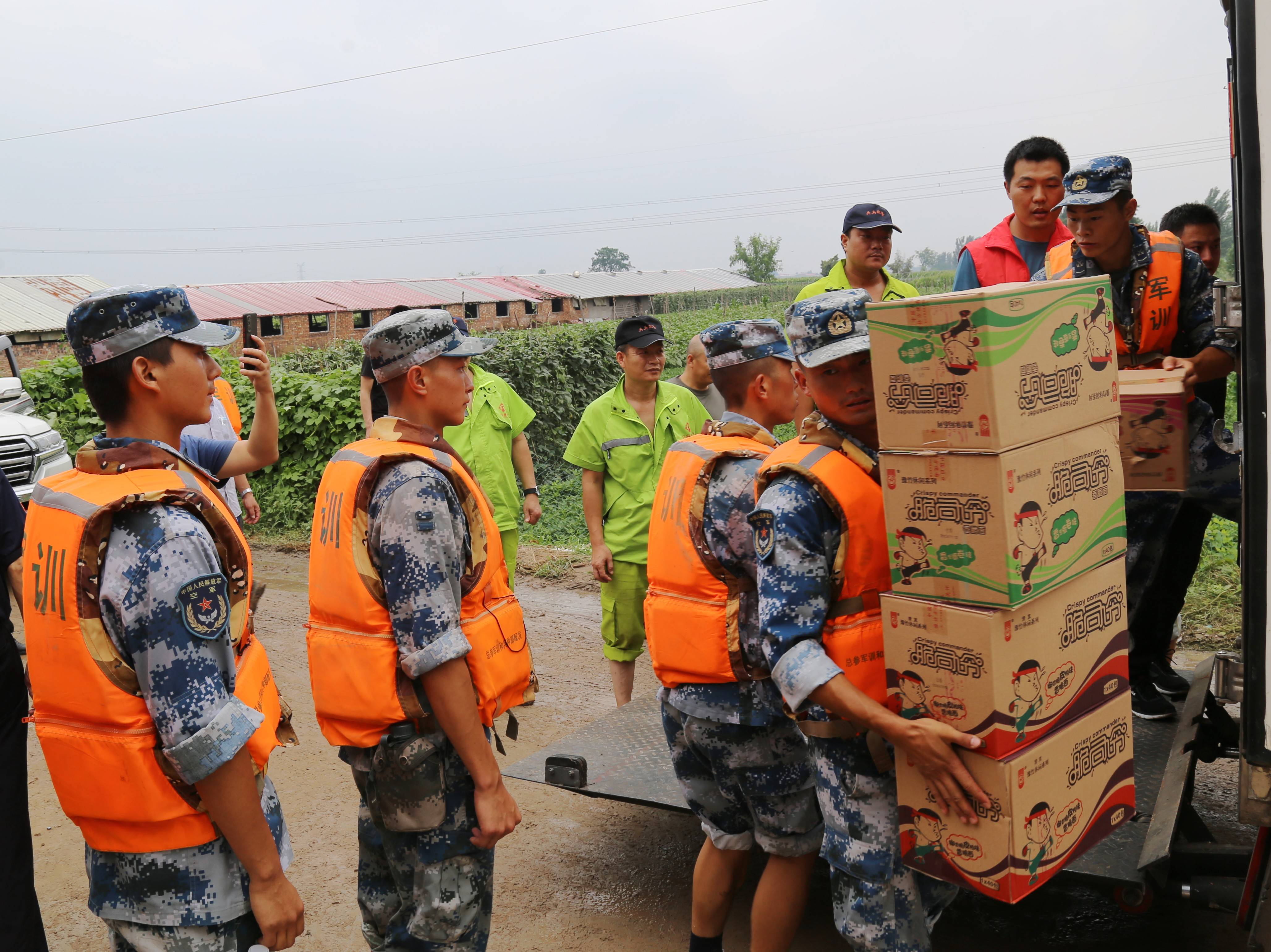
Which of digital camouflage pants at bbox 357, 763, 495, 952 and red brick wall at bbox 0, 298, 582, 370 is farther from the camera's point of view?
red brick wall at bbox 0, 298, 582, 370

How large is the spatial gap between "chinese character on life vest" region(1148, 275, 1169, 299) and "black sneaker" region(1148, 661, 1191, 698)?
5.17 feet

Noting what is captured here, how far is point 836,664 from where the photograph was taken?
89.7 inches

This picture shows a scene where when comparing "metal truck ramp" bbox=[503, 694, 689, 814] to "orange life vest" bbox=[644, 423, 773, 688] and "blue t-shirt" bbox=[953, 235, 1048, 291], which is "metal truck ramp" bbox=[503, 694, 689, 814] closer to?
"orange life vest" bbox=[644, 423, 773, 688]

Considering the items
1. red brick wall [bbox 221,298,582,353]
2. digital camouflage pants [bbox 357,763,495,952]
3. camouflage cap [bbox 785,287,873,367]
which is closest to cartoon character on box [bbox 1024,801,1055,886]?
camouflage cap [bbox 785,287,873,367]

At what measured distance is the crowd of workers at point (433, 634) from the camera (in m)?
2.02

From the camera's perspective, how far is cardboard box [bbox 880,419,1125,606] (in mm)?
1941

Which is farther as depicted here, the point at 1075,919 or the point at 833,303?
the point at 1075,919

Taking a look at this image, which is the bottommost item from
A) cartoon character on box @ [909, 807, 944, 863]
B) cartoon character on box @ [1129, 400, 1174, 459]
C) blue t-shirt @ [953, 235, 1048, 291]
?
cartoon character on box @ [909, 807, 944, 863]

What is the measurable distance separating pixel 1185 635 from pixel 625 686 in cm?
340

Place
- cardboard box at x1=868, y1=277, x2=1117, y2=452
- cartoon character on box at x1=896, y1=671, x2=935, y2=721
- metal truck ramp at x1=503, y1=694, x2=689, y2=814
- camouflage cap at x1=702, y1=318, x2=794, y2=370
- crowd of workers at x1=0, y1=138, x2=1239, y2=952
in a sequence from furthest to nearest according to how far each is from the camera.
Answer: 1. metal truck ramp at x1=503, y1=694, x2=689, y2=814
2. camouflage cap at x1=702, y1=318, x2=794, y2=370
3. cartoon character on box at x1=896, y1=671, x2=935, y2=721
4. crowd of workers at x1=0, y1=138, x2=1239, y2=952
5. cardboard box at x1=868, y1=277, x2=1117, y2=452

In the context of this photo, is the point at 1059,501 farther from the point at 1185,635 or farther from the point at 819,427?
the point at 1185,635

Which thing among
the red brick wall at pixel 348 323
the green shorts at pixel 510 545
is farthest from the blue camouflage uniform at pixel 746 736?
the red brick wall at pixel 348 323

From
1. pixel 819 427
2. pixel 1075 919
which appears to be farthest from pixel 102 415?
pixel 1075 919

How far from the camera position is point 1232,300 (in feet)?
8.18
